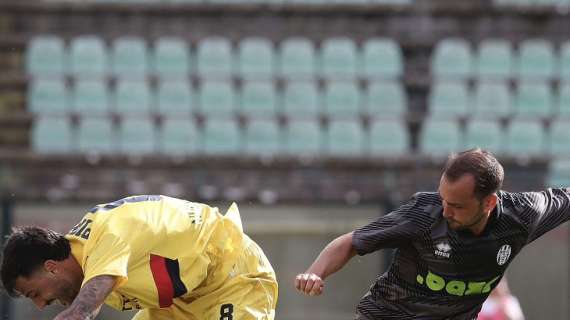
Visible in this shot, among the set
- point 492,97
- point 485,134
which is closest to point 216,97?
point 485,134

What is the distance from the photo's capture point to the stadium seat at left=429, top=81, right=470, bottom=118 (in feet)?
51.5

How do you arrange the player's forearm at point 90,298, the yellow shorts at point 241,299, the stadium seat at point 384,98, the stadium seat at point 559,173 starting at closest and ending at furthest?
1. the player's forearm at point 90,298
2. the yellow shorts at point 241,299
3. the stadium seat at point 559,173
4. the stadium seat at point 384,98

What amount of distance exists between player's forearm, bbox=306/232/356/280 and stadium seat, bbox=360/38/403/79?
10854 millimetres

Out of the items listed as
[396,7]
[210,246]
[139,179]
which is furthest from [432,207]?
[396,7]

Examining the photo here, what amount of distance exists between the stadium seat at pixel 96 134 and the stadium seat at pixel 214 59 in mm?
1525

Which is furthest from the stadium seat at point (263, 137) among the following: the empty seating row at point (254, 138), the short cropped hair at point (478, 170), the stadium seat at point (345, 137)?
the short cropped hair at point (478, 170)

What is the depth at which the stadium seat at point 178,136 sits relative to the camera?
1526 cm

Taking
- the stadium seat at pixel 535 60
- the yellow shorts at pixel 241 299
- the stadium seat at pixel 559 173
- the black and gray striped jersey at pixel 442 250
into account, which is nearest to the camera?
the black and gray striped jersey at pixel 442 250

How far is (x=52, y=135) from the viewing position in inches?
602

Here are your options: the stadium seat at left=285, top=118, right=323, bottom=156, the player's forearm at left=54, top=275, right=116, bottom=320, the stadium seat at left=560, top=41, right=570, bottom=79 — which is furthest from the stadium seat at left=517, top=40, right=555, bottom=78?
the player's forearm at left=54, top=275, right=116, bottom=320

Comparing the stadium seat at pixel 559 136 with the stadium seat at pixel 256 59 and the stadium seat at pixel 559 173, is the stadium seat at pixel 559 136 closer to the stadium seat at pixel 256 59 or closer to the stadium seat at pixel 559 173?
the stadium seat at pixel 559 173

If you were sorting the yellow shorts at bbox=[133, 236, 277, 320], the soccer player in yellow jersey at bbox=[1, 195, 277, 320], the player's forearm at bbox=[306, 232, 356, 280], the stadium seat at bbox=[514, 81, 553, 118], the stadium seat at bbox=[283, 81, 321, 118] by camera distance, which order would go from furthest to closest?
the stadium seat at bbox=[514, 81, 553, 118]
the stadium seat at bbox=[283, 81, 321, 118]
the yellow shorts at bbox=[133, 236, 277, 320]
the player's forearm at bbox=[306, 232, 356, 280]
the soccer player in yellow jersey at bbox=[1, 195, 277, 320]

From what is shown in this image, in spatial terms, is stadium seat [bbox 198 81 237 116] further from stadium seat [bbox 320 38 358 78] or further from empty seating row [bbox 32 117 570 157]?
stadium seat [bbox 320 38 358 78]

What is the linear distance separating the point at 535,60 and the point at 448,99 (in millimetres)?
1455
